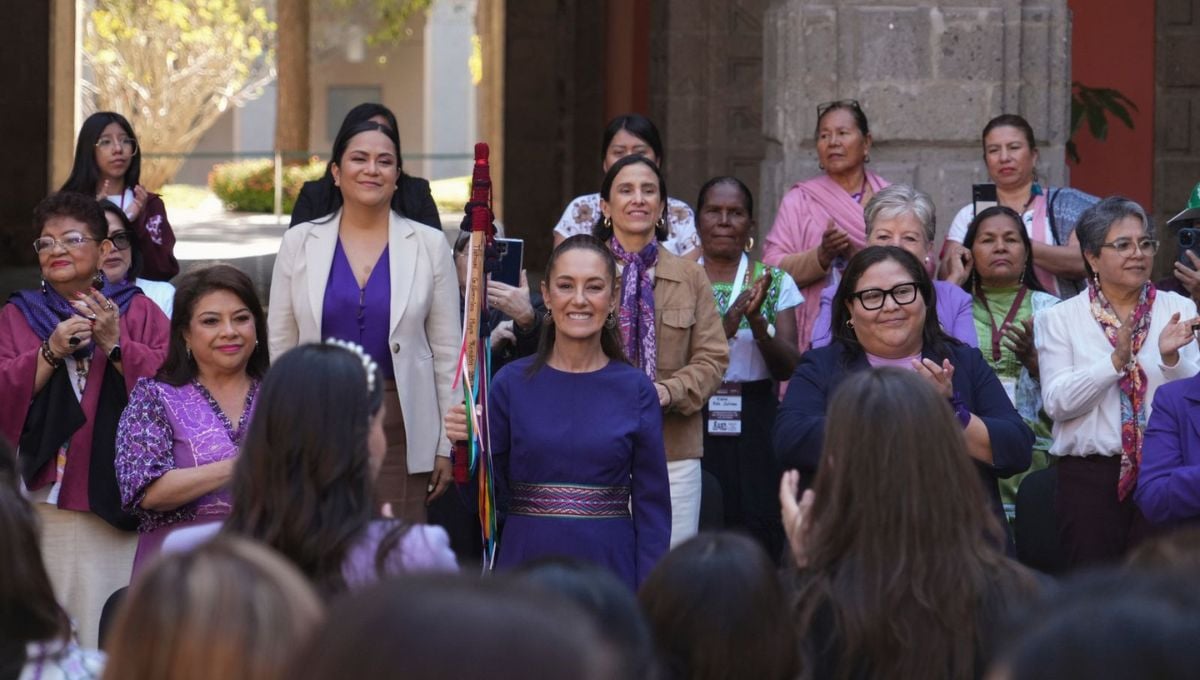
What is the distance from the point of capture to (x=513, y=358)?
6414mm

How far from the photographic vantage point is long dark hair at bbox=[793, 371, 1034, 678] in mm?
3457

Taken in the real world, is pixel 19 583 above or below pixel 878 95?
below

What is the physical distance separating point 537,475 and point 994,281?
2.34 metres

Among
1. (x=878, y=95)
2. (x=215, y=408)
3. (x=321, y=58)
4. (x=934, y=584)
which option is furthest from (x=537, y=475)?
(x=321, y=58)

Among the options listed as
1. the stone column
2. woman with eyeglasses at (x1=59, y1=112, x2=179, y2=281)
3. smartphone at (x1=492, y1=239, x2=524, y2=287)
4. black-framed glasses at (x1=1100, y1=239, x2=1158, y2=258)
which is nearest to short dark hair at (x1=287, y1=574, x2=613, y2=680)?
smartphone at (x1=492, y1=239, x2=524, y2=287)

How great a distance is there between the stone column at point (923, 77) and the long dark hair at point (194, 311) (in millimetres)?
3458

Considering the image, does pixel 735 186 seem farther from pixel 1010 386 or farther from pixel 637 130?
pixel 1010 386

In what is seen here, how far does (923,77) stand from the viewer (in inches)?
323

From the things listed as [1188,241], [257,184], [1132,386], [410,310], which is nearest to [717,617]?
[410,310]

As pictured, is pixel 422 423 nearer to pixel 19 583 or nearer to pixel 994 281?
pixel 994 281

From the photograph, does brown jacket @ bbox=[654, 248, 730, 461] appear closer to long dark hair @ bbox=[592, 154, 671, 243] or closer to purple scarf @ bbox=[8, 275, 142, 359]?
long dark hair @ bbox=[592, 154, 671, 243]

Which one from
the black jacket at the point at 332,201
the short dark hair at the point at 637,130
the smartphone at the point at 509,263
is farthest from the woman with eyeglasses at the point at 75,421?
the short dark hair at the point at 637,130

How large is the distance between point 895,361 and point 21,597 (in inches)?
122

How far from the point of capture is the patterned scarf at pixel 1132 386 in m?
5.70
